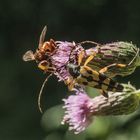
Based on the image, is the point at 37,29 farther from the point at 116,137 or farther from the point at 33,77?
the point at 116,137

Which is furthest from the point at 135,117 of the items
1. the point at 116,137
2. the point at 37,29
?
the point at 37,29

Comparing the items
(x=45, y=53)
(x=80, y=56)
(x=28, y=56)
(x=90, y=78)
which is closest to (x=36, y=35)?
(x=28, y=56)

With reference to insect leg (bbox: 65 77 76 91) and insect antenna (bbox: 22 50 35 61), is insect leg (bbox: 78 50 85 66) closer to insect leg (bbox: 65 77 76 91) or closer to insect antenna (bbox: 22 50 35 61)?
insect leg (bbox: 65 77 76 91)

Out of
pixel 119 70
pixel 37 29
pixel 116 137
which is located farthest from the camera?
pixel 37 29

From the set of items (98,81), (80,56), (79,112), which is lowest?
(79,112)

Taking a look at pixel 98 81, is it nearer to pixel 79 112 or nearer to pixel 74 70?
pixel 74 70

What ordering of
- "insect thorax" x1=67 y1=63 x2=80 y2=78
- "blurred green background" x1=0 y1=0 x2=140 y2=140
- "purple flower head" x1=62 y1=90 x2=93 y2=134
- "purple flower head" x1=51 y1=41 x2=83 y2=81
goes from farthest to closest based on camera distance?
1. "blurred green background" x1=0 y1=0 x2=140 y2=140
2. "purple flower head" x1=62 y1=90 x2=93 y2=134
3. "purple flower head" x1=51 y1=41 x2=83 y2=81
4. "insect thorax" x1=67 y1=63 x2=80 y2=78

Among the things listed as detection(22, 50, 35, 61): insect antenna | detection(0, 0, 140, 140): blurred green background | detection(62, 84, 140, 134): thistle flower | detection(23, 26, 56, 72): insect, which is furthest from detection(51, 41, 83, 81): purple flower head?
detection(0, 0, 140, 140): blurred green background
